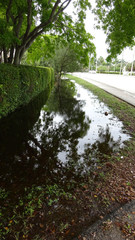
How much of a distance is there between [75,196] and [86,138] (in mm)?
3003

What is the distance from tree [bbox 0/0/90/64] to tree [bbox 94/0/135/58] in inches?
85.0

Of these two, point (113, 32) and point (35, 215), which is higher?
point (113, 32)

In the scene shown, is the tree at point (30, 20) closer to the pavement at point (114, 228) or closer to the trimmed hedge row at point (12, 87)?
the trimmed hedge row at point (12, 87)

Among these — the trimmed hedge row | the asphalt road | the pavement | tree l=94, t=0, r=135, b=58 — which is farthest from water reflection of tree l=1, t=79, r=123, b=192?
the asphalt road

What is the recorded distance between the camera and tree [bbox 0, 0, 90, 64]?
7.76 meters

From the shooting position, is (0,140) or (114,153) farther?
(0,140)

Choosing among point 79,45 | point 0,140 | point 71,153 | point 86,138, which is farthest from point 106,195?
point 79,45

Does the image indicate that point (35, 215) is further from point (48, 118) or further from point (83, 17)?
point (83, 17)

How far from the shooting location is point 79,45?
11375 millimetres

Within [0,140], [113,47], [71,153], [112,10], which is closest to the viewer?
[71,153]

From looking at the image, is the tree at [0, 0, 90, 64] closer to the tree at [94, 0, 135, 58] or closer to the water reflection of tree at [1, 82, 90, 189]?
the tree at [94, 0, 135, 58]

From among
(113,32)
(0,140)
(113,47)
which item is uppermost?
(113,32)

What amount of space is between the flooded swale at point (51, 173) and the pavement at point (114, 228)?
0.53 ft

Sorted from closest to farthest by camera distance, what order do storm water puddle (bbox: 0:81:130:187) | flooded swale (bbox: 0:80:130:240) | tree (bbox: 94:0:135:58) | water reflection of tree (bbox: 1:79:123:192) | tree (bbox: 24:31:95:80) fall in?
flooded swale (bbox: 0:80:130:240), water reflection of tree (bbox: 1:79:123:192), storm water puddle (bbox: 0:81:130:187), tree (bbox: 94:0:135:58), tree (bbox: 24:31:95:80)
